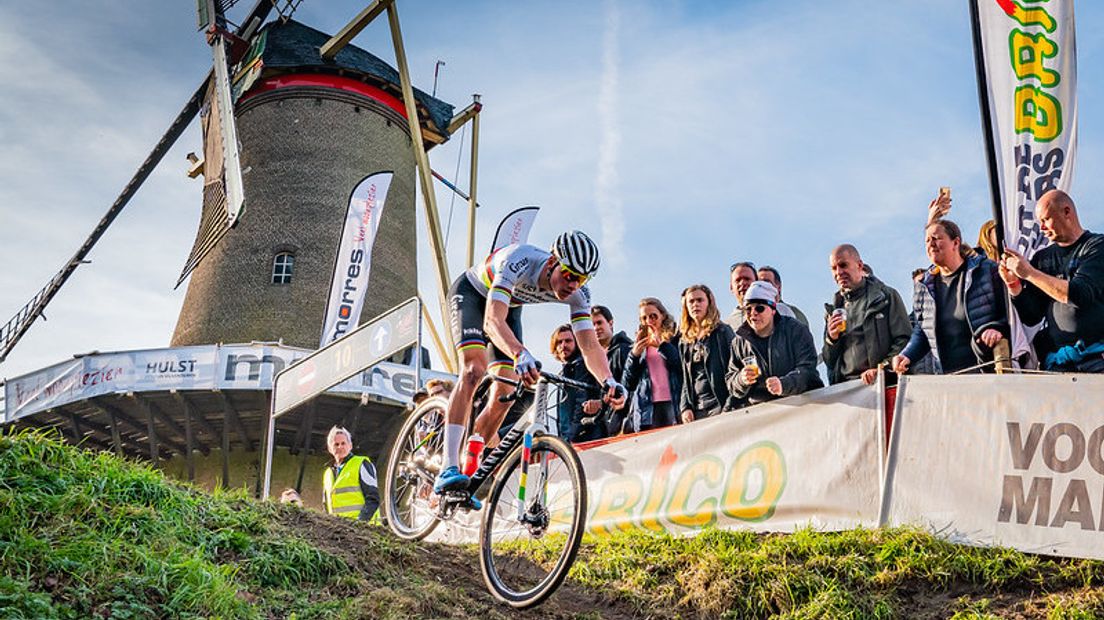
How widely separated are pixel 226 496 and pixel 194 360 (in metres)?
16.5

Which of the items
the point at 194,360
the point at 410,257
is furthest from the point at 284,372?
the point at 410,257

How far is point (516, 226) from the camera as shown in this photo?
19703 millimetres

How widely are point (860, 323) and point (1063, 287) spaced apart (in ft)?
5.78

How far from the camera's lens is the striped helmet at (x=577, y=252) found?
6.17m

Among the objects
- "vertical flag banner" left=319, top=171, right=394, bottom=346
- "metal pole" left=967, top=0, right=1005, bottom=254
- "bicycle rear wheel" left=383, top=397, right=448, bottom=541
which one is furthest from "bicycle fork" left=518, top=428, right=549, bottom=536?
"vertical flag banner" left=319, top=171, right=394, bottom=346

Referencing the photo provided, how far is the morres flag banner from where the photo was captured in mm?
7648

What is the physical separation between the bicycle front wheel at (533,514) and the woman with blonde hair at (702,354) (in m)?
2.53

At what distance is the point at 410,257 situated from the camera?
3155 cm

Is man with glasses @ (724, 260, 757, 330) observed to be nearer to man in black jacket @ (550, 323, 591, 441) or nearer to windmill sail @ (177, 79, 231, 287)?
man in black jacket @ (550, 323, 591, 441)

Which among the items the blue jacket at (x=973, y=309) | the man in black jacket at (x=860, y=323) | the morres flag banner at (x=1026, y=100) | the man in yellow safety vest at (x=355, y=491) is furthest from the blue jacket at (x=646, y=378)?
the man in yellow safety vest at (x=355, y=491)

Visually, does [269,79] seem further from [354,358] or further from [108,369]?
[354,358]

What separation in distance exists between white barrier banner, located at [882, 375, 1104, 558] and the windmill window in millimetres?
A: 23665

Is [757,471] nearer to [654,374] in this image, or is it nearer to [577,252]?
[654,374]

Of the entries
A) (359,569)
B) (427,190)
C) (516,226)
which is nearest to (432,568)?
(359,569)
